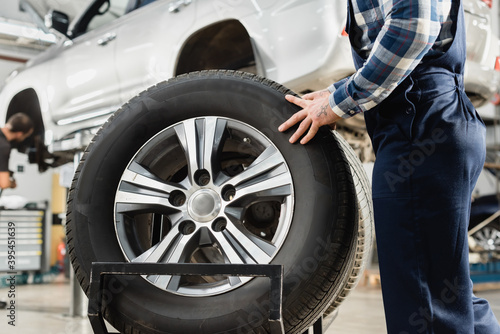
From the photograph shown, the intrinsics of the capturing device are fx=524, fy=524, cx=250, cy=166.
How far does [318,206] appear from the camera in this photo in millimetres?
1398

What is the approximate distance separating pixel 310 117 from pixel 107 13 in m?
2.91

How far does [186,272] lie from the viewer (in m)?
1.30

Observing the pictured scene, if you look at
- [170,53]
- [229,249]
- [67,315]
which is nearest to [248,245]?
[229,249]

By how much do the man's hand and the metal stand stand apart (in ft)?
1.25

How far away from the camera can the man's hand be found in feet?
4.60

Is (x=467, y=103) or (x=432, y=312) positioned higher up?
(x=467, y=103)

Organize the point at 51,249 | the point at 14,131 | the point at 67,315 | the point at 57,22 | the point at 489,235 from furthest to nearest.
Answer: the point at 51,249 < the point at 489,235 < the point at 14,131 < the point at 57,22 < the point at 67,315

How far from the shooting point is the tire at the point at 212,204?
1.37m

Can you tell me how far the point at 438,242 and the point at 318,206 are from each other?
0.31 m

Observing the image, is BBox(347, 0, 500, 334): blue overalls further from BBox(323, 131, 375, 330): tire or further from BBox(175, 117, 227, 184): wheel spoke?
Result: BBox(175, 117, 227, 184): wheel spoke

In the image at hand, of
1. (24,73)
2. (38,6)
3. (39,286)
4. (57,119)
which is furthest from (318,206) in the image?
(38,6)

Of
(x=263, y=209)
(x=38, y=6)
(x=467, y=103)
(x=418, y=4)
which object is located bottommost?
(x=263, y=209)

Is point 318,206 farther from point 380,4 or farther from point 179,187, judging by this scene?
point 380,4

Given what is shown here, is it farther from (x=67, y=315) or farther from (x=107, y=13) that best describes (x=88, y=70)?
(x=67, y=315)
